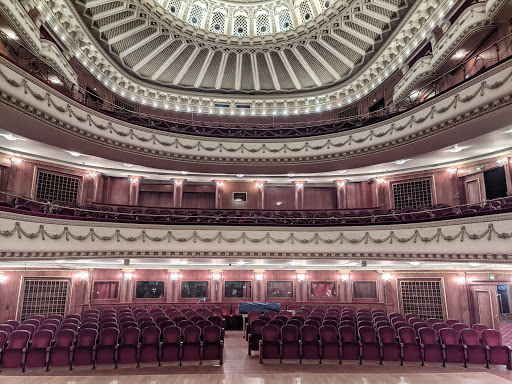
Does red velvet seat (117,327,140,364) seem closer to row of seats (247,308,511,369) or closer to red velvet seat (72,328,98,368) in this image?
red velvet seat (72,328,98,368)

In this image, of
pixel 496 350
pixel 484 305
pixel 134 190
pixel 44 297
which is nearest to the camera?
pixel 496 350

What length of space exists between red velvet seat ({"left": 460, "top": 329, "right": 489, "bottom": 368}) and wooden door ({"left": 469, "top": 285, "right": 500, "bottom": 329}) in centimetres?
514

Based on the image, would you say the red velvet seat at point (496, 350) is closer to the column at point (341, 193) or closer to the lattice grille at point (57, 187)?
the column at point (341, 193)

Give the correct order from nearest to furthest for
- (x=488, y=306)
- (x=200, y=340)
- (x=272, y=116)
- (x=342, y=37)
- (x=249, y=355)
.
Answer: (x=200, y=340)
(x=249, y=355)
(x=488, y=306)
(x=342, y=37)
(x=272, y=116)

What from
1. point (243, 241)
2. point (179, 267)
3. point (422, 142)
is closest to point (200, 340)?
point (243, 241)

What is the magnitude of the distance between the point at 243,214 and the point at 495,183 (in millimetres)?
10148

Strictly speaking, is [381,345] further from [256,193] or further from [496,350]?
[256,193]

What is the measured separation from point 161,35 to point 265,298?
50.2ft

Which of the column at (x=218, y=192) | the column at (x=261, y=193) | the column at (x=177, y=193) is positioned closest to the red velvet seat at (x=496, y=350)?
the column at (x=261, y=193)

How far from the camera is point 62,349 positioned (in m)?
8.12

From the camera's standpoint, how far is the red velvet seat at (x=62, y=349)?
8102 millimetres

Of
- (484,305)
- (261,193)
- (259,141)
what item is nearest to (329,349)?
(484,305)

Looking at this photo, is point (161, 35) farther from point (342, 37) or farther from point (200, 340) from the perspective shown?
point (200, 340)

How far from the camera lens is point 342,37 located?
1750cm
